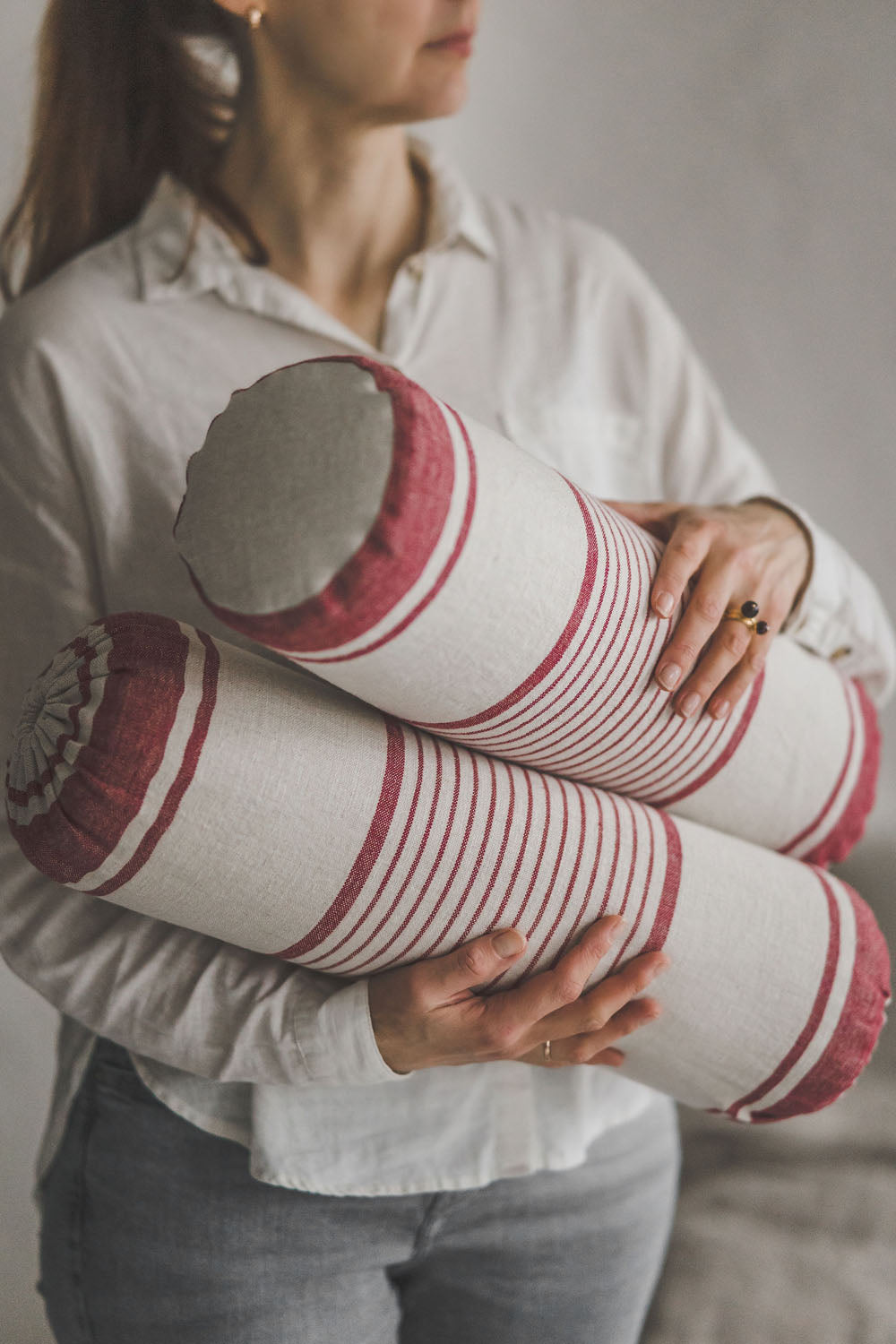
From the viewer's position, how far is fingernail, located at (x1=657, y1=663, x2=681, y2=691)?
48 centimetres

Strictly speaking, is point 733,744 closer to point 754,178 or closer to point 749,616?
point 749,616

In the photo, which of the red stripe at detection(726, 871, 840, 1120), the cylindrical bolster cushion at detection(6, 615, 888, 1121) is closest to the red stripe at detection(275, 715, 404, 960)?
the cylindrical bolster cushion at detection(6, 615, 888, 1121)

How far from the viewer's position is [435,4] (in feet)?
1.93

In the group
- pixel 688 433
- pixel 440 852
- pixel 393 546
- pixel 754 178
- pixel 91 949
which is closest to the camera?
pixel 393 546

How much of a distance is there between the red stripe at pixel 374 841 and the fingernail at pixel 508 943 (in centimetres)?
7

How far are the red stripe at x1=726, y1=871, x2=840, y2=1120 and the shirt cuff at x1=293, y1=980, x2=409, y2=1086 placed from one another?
0.19 metres

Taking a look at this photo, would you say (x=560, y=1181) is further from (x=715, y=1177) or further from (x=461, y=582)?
(x=461, y=582)

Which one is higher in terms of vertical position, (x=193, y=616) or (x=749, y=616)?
(x=749, y=616)

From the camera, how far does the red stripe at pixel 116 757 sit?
1.38 ft

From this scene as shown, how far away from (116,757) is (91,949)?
0.68 ft

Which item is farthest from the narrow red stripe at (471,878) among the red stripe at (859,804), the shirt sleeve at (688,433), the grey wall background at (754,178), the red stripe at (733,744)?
the grey wall background at (754,178)

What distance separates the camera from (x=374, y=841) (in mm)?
452

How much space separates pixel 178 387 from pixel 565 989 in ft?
1.36

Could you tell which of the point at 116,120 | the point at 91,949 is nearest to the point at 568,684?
the point at 91,949
